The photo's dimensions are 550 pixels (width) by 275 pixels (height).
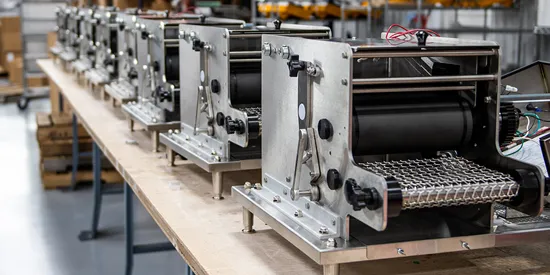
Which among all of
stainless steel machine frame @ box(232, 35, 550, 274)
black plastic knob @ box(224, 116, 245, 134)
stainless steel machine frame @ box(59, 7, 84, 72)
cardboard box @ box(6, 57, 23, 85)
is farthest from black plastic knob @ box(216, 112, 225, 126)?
cardboard box @ box(6, 57, 23, 85)

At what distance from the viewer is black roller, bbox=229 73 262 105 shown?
2504 mm

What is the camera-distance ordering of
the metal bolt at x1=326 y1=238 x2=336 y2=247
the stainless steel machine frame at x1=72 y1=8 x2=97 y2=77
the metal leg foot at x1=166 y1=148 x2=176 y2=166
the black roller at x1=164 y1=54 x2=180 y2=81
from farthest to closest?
the stainless steel machine frame at x1=72 y1=8 x2=97 y2=77 → the black roller at x1=164 y1=54 x2=180 y2=81 → the metal leg foot at x1=166 y1=148 x2=176 y2=166 → the metal bolt at x1=326 y1=238 x2=336 y2=247

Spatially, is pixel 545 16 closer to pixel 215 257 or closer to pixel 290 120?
pixel 290 120

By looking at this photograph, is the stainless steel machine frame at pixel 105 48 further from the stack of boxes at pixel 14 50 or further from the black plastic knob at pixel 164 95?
the stack of boxes at pixel 14 50

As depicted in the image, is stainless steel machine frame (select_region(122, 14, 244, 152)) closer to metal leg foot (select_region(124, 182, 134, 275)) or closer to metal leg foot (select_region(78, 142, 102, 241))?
metal leg foot (select_region(124, 182, 134, 275))

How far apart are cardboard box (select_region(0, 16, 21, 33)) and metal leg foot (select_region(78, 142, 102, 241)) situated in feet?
23.1

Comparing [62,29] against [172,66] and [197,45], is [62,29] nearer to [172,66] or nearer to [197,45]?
[172,66]

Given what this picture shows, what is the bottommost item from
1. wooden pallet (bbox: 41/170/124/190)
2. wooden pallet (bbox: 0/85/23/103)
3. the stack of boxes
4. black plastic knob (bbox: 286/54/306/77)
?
wooden pallet (bbox: 41/170/124/190)

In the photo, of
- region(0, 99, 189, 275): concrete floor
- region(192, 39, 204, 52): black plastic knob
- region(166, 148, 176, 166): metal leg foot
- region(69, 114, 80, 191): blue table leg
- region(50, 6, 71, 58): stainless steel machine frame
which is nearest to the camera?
region(192, 39, 204, 52): black plastic knob

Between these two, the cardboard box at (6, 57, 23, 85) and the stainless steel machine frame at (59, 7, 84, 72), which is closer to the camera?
the stainless steel machine frame at (59, 7, 84, 72)

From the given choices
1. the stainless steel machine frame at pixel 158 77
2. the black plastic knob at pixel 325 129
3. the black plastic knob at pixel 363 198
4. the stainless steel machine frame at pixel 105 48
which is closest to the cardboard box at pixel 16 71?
the stainless steel machine frame at pixel 105 48

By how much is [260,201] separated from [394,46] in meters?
0.60

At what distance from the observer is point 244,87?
8.25 ft

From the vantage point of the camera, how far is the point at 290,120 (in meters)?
1.91
